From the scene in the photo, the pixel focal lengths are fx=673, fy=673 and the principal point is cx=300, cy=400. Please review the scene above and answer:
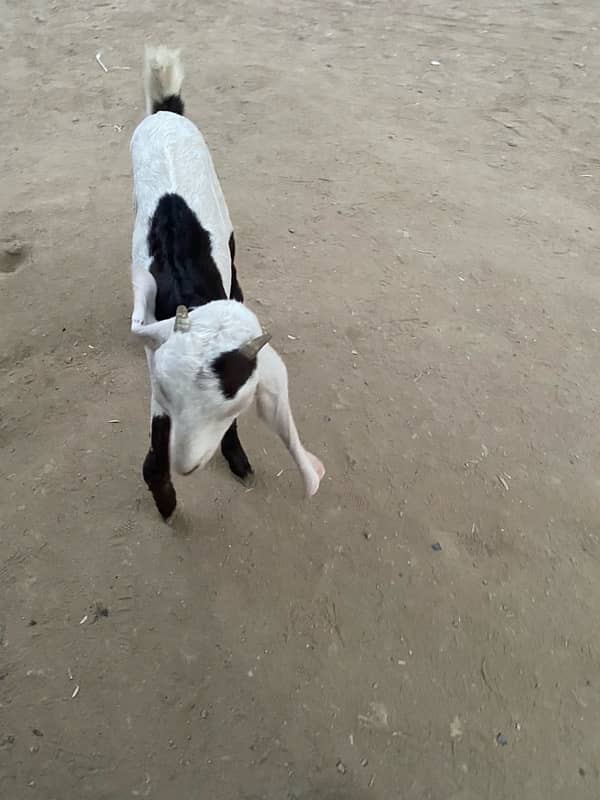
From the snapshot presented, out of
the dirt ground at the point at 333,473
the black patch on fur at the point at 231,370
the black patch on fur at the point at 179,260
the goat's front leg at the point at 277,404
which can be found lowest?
the dirt ground at the point at 333,473

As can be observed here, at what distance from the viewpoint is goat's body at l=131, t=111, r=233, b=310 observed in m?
2.44

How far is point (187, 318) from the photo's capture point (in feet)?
5.87

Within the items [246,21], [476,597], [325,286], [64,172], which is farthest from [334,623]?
[246,21]

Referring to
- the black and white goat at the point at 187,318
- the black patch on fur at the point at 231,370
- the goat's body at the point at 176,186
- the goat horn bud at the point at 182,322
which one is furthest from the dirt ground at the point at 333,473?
the goat horn bud at the point at 182,322

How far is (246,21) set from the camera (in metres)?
5.80

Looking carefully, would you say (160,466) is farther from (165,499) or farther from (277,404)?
(277,404)

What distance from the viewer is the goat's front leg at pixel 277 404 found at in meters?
1.99

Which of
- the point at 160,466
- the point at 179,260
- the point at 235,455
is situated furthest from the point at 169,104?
the point at 160,466

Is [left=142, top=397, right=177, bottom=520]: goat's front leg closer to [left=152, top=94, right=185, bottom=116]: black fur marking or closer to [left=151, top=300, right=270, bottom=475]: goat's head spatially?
[left=151, top=300, right=270, bottom=475]: goat's head

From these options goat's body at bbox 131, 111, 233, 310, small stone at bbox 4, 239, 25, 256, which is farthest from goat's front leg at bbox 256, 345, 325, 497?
small stone at bbox 4, 239, 25, 256

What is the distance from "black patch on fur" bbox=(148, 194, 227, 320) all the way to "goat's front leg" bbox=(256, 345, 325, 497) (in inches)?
13.7

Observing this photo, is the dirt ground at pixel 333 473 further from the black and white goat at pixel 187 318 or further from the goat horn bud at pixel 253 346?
the goat horn bud at pixel 253 346

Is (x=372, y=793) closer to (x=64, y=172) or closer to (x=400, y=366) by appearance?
(x=400, y=366)

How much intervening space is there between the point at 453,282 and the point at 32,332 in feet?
7.15
